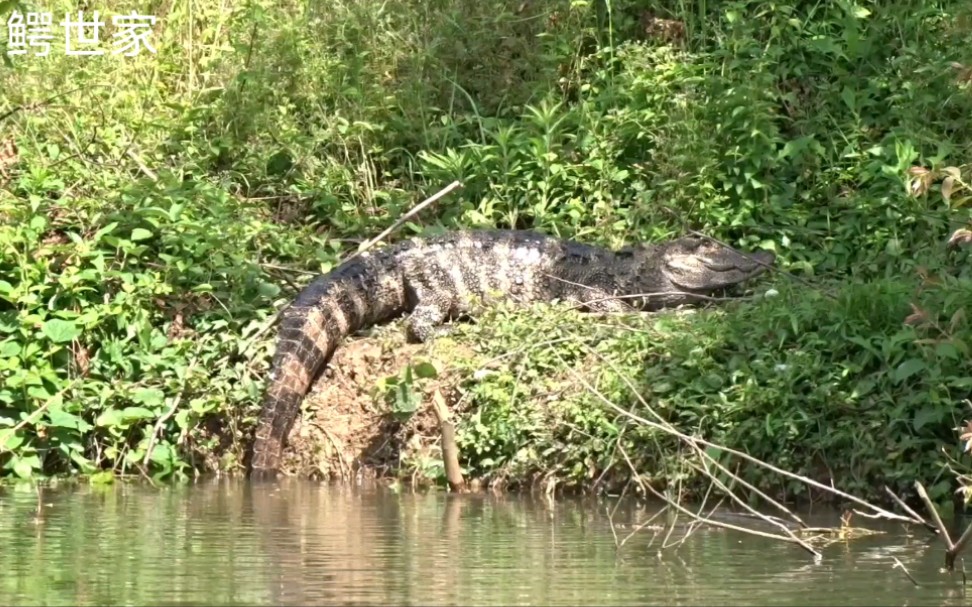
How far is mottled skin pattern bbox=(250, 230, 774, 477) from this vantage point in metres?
9.95

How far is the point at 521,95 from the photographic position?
1218 centimetres

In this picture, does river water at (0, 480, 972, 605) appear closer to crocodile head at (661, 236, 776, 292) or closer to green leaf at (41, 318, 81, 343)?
green leaf at (41, 318, 81, 343)

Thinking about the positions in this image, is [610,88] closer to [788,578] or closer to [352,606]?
[788,578]

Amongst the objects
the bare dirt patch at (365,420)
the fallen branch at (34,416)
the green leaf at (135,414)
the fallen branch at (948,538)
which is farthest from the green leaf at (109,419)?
the fallen branch at (948,538)

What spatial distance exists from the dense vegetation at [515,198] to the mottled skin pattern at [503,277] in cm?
31

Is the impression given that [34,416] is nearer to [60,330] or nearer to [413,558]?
[60,330]

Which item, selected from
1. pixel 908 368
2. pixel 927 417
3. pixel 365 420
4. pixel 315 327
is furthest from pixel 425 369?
pixel 927 417

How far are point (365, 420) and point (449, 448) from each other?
1100 millimetres

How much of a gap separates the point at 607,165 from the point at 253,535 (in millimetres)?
4978

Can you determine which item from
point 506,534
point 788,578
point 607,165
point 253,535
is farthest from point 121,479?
point 788,578

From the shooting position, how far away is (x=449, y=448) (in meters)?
8.22

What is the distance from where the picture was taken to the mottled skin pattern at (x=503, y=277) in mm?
9953

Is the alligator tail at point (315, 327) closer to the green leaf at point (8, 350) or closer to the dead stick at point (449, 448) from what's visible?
the dead stick at point (449, 448)

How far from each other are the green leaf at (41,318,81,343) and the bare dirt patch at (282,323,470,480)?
146cm
